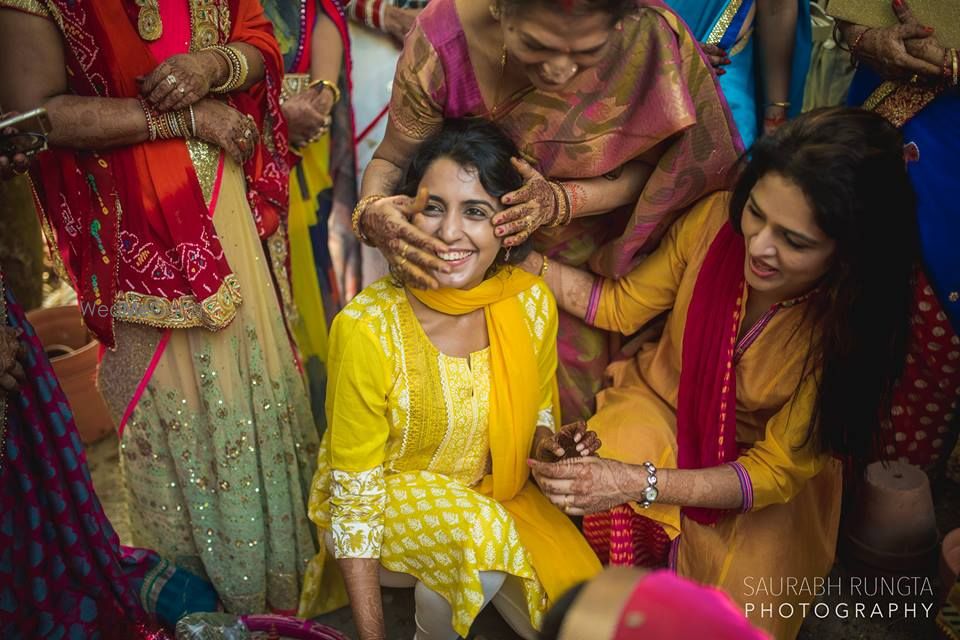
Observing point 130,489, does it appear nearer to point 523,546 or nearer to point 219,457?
point 219,457

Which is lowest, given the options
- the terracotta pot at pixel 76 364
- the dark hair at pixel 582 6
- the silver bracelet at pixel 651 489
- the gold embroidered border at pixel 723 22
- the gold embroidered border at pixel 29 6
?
the terracotta pot at pixel 76 364

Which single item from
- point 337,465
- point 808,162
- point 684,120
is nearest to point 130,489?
point 337,465

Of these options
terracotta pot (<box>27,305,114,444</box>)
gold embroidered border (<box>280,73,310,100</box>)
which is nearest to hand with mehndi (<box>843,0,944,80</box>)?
gold embroidered border (<box>280,73,310,100</box>)

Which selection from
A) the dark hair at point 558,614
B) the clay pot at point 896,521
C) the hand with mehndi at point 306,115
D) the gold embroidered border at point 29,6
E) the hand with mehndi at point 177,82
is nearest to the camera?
the dark hair at point 558,614

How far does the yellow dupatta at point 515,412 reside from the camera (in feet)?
7.00

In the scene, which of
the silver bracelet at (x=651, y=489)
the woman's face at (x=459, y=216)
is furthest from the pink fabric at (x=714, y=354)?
the woman's face at (x=459, y=216)

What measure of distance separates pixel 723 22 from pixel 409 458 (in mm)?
1607

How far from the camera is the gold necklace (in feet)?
6.50

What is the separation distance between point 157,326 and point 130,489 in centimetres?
58

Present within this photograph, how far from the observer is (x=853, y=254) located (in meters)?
1.91

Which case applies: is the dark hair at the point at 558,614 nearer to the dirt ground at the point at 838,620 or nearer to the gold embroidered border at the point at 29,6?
the dirt ground at the point at 838,620

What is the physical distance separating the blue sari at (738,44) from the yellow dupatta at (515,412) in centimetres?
90

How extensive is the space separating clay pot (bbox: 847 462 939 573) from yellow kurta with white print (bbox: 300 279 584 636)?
1134mm

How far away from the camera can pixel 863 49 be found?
242cm
